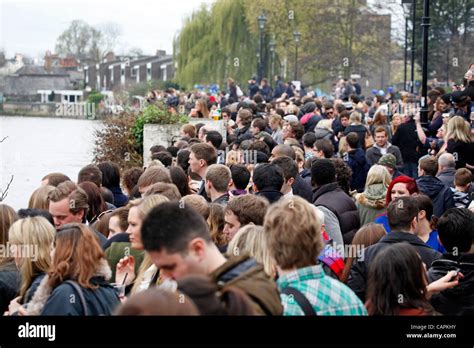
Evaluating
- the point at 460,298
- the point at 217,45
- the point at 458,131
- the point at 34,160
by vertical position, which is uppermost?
the point at 217,45

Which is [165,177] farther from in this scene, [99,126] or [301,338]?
[99,126]

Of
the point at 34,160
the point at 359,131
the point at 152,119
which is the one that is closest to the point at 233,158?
the point at 359,131

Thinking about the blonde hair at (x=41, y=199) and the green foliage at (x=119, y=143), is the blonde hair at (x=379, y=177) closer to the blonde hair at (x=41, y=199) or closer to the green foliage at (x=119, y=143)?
the blonde hair at (x=41, y=199)

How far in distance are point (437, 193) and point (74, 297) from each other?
241 inches

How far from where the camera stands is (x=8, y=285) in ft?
22.2

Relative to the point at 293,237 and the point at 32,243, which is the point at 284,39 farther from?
the point at 293,237

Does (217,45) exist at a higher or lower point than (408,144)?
higher

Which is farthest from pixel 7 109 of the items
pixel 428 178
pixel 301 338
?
pixel 301 338

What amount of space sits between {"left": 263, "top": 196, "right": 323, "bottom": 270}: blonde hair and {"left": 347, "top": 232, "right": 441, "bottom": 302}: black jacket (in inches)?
50.1

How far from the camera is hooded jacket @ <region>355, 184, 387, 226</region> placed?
10023 mm

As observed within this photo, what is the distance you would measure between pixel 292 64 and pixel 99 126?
36.2 m

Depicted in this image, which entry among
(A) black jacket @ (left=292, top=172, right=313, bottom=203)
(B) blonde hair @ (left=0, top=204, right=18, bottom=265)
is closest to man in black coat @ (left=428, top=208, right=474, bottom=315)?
(B) blonde hair @ (left=0, top=204, right=18, bottom=265)

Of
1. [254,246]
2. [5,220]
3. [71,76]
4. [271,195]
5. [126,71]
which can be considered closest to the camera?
[254,246]

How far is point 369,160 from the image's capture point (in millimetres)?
15344
